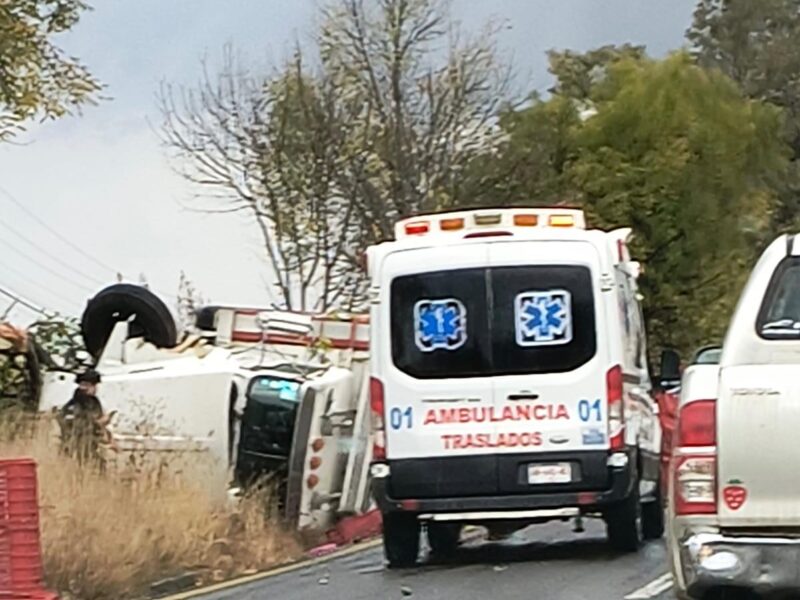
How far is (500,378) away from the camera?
1390 cm

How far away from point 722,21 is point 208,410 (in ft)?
170

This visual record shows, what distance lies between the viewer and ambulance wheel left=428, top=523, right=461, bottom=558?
15.9 metres

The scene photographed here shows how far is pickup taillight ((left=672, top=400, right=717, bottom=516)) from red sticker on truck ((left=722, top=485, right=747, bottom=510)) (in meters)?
0.05

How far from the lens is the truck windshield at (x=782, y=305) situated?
7980 mm

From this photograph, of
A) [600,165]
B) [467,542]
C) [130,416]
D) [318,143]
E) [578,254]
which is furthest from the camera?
[600,165]

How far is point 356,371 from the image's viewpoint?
18.9 m

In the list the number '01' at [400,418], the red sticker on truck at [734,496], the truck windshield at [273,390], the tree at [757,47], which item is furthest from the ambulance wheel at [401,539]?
the tree at [757,47]

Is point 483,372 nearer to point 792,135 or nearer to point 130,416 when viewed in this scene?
point 130,416

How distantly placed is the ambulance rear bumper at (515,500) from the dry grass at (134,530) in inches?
81.5

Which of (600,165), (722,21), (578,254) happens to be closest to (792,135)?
(722,21)

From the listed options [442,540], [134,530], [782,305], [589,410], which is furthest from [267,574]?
[782,305]

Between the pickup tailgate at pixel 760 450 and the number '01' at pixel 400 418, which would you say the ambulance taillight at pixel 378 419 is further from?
the pickup tailgate at pixel 760 450

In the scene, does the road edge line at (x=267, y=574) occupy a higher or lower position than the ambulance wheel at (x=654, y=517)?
lower

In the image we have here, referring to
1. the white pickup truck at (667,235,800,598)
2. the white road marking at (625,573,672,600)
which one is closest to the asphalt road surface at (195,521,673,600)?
the white road marking at (625,573,672,600)
